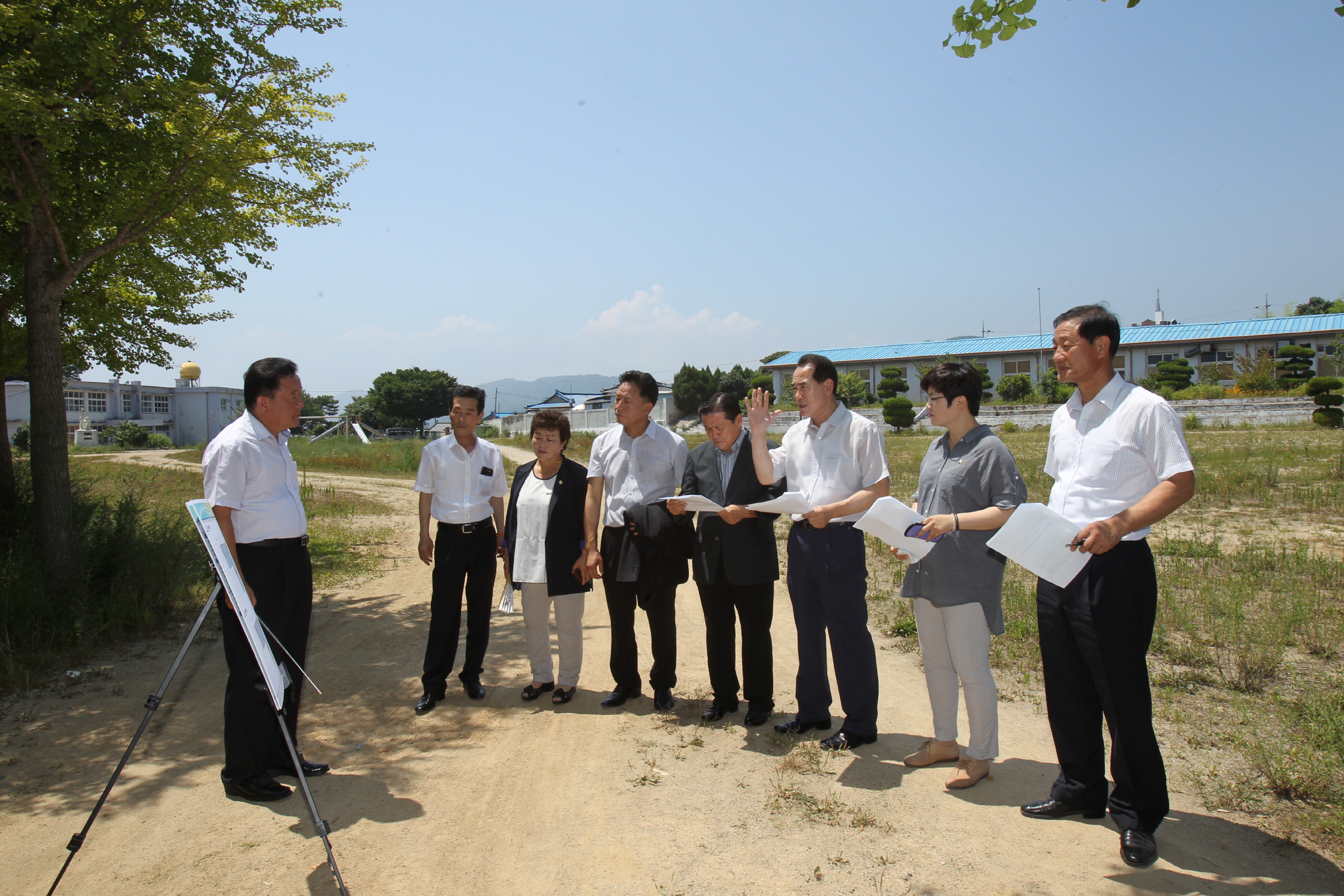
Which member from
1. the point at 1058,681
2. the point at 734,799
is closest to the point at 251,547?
the point at 734,799

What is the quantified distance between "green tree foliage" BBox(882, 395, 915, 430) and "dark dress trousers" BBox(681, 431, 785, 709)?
3445cm

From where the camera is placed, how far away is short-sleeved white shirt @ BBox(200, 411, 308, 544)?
375 cm

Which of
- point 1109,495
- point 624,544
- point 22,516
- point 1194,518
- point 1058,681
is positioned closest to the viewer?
point 1109,495

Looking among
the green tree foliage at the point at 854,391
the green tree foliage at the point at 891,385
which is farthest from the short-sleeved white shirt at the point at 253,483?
the green tree foliage at the point at 891,385

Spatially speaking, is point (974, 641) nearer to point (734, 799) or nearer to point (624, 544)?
point (734, 799)

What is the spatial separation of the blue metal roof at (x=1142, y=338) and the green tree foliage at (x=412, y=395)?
30320mm

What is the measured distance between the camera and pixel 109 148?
6500 mm

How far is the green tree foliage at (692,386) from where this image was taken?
53594 millimetres

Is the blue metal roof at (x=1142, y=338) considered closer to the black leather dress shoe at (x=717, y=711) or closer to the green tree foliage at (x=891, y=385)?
the green tree foliage at (x=891, y=385)

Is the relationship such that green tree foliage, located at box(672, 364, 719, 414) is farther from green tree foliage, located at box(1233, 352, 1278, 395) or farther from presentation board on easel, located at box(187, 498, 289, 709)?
presentation board on easel, located at box(187, 498, 289, 709)

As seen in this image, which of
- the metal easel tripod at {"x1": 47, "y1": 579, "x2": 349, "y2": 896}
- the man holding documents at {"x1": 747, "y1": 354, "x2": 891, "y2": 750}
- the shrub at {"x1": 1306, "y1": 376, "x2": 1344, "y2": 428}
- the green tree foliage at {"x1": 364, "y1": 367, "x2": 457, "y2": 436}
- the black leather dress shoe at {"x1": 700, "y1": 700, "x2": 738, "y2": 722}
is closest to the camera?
the metal easel tripod at {"x1": 47, "y1": 579, "x2": 349, "y2": 896}

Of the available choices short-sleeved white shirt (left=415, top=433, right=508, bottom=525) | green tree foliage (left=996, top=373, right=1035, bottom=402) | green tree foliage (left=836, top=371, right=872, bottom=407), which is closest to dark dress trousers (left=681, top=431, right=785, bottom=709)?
short-sleeved white shirt (left=415, top=433, right=508, bottom=525)

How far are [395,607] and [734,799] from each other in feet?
17.1

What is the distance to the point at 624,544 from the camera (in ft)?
15.6
